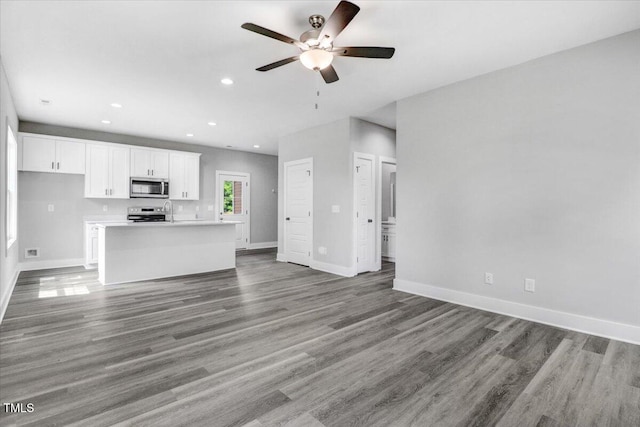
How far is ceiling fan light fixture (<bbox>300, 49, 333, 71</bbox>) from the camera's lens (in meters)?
2.63

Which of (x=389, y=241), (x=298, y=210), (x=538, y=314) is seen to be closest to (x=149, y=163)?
(x=298, y=210)

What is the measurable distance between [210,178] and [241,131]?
2.16 meters

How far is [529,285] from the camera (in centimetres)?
335

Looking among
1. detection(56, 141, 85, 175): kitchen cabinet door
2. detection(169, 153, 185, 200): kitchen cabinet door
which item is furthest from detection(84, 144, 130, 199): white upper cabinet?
detection(169, 153, 185, 200): kitchen cabinet door

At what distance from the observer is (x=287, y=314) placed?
347cm

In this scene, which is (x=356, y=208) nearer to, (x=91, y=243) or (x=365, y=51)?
(x=365, y=51)

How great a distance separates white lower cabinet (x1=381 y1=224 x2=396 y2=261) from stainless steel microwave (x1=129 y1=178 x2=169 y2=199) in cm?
492

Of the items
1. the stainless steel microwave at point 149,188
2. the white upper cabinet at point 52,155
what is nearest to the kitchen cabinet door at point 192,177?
the stainless steel microwave at point 149,188

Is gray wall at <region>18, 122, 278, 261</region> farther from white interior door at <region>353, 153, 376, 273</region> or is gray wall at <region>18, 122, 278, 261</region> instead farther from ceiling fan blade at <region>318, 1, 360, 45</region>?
ceiling fan blade at <region>318, 1, 360, 45</region>

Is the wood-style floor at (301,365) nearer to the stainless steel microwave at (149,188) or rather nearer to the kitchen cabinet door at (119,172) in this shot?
the kitchen cabinet door at (119,172)

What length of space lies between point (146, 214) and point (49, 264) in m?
1.88

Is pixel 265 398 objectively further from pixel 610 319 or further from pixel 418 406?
pixel 610 319

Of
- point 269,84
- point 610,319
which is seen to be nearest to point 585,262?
point 610,319

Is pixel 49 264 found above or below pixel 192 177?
below
